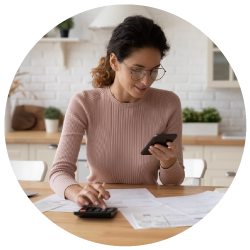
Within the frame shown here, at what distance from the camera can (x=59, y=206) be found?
1.28m

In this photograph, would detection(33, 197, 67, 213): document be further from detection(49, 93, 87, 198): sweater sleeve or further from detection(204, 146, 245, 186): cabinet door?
detection(204, 146, 245, 186): cabinet door

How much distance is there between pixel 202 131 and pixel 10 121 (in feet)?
6.50

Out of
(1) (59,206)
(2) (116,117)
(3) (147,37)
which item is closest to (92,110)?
(2) (116,117)

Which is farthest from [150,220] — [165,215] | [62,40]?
[62,40]

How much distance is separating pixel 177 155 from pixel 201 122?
1798 millimetres

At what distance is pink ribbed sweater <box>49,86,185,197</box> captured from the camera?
168cm

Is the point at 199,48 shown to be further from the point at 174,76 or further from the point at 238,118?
the point at 238,118

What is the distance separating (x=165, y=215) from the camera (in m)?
1.17

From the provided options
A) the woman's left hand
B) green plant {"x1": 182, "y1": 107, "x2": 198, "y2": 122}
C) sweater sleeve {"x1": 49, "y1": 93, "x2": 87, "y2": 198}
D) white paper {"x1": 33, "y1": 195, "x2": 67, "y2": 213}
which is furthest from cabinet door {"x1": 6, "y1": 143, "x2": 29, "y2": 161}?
the woman's left hand

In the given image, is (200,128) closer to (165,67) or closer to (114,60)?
(165,67)

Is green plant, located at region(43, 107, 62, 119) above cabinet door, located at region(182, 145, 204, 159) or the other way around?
above

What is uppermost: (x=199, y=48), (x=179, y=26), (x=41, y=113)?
(x=179, y=26)

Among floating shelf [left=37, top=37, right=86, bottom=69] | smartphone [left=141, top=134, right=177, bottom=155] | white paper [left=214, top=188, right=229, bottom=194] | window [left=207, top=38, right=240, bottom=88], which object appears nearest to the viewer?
smartphone [left=141, top=134, right=177, bottom=155]

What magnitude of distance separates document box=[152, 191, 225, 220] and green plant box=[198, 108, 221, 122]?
2.06 metres
